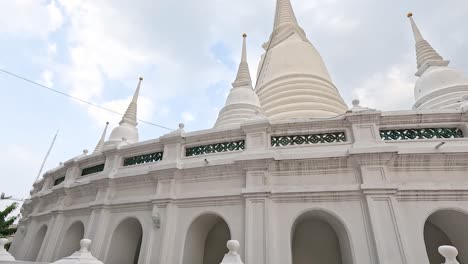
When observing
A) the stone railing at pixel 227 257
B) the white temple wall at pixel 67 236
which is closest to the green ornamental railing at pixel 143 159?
the white temple wall at pixel 67 236

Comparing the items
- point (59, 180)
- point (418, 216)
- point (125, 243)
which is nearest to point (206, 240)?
point (125, 243)

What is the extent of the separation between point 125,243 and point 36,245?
6.44 metres

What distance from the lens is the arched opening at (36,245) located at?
12078 millimetres

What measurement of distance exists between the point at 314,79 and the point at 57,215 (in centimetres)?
1447

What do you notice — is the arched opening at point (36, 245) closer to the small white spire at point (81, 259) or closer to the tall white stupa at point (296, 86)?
the small white spire at point (81, 259)

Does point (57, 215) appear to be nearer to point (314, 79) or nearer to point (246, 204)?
point (246, 204)

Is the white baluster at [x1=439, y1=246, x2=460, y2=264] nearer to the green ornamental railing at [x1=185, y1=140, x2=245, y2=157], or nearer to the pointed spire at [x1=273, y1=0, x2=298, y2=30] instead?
the green ornamental railing at [x1=185, y1=140, x2=245, y2=157]

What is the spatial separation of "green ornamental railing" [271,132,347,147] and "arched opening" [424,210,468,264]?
3204 millimetres

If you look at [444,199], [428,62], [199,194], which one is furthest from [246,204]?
[428,62]

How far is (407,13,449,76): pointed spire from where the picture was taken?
1209 cm

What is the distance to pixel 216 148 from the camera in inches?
352

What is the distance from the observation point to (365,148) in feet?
23.2

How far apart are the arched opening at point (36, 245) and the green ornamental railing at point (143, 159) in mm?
6318

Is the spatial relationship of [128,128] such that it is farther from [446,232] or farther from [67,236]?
[446,232]
